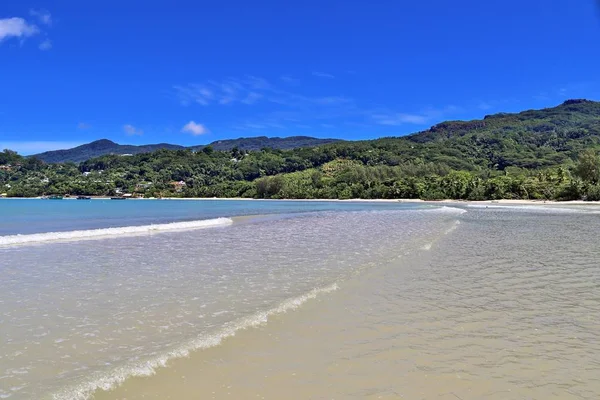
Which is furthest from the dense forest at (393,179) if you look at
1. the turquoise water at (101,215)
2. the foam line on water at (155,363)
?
the foam line on water at (155,363)

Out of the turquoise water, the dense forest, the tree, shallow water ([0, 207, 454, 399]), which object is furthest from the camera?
the dense forest

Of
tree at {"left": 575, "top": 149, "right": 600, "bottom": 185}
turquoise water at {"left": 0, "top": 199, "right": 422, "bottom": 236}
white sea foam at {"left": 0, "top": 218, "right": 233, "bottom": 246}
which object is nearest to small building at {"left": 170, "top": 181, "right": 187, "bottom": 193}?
turquoise water at {"left": 0, "top": 199, "right": 422, "bottom": 236}

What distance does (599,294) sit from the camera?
9195 millimetres

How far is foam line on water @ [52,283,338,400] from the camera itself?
4887 millimetres

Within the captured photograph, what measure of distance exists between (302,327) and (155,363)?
98.1 inches

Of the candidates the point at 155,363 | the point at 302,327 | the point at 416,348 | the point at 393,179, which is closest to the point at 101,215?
the point at 302,327

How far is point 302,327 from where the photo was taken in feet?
23.7

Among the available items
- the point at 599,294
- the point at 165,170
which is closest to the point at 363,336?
the point at 599,294

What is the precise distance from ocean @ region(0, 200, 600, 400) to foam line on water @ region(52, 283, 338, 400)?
0.02 meters

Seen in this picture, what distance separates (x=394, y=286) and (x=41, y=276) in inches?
376

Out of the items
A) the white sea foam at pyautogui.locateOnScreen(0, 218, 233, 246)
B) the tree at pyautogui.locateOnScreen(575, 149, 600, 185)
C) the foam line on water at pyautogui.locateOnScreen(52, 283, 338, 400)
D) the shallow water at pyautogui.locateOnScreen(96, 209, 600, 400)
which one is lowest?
the shallow water at pyautogui.locateOnScreen(96, 209, 600, 400)

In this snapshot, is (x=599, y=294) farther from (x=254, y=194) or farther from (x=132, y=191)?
(x=132, y=191)

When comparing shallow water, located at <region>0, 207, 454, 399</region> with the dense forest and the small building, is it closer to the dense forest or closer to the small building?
the dense forest

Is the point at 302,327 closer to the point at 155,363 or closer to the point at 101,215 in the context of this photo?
the point at 155,363
